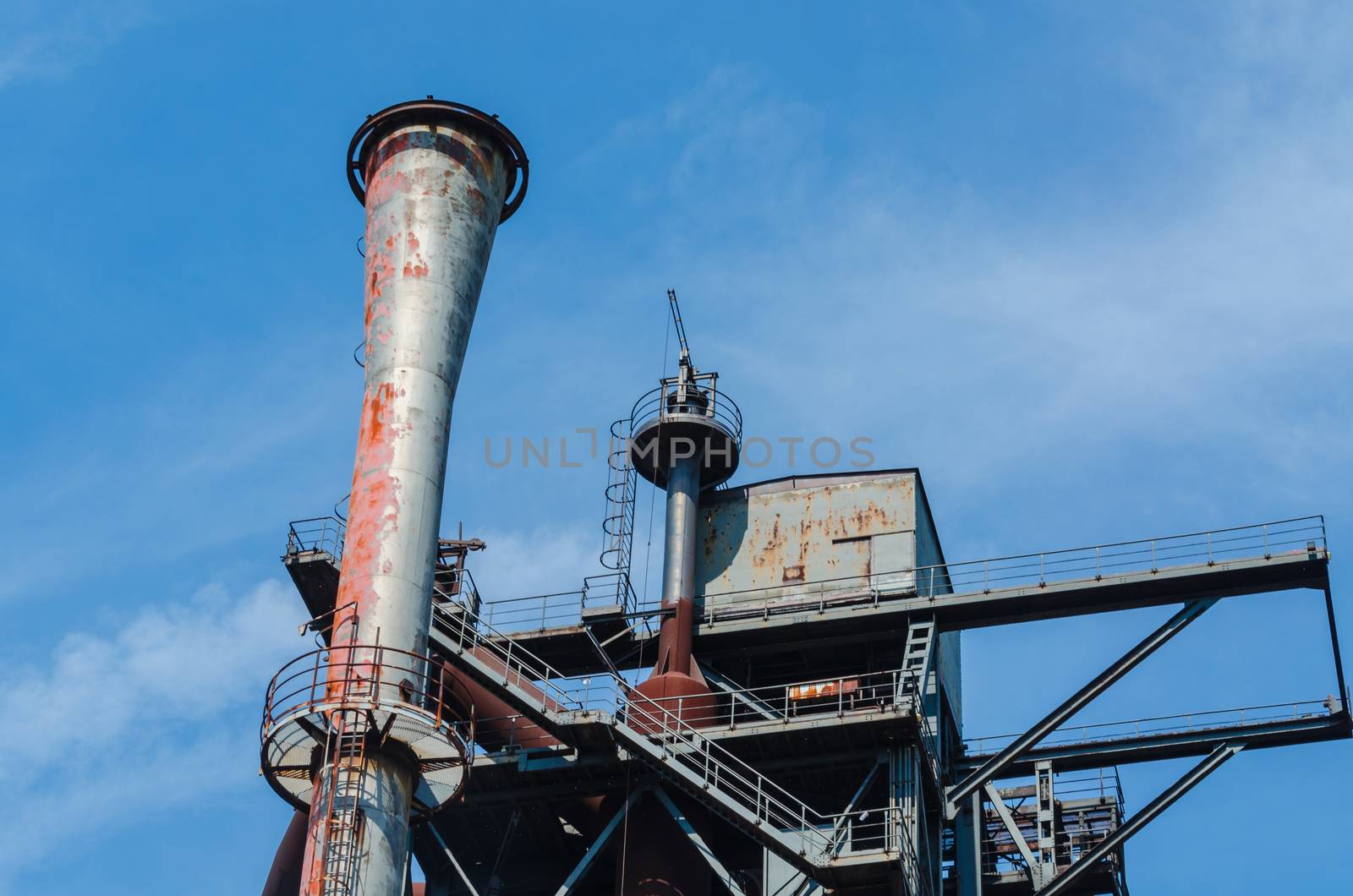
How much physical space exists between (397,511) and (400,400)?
255 cm

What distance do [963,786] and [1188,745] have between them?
5.04m

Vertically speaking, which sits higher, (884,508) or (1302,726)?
(884,508)

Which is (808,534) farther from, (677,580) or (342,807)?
(342,807)

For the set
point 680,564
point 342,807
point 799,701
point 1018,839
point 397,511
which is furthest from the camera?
point 680,564

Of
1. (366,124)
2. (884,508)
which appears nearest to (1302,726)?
(884,508)

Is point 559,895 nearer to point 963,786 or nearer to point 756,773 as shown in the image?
point 756,773

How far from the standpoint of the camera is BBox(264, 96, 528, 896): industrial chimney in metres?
37.8

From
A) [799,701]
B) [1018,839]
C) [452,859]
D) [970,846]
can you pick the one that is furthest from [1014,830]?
[452,859]

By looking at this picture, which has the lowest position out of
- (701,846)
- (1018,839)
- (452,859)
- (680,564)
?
(701,846)

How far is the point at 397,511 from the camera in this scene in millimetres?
40875

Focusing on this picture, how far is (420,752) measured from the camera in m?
39.0

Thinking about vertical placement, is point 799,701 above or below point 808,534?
below

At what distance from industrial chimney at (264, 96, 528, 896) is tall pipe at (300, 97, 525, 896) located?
0.11 feet

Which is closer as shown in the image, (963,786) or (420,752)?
(420,752)
